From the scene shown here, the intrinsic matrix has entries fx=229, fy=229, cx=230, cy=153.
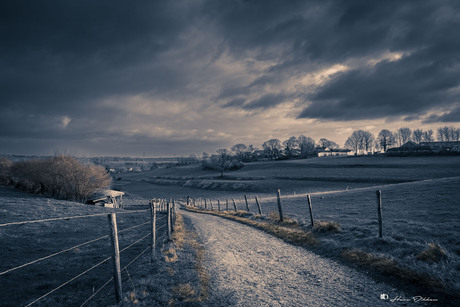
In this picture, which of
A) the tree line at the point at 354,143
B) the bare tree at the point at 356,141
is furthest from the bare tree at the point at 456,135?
the bare tree at the point at 356,141

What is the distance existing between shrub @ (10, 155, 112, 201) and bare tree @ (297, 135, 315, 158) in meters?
128

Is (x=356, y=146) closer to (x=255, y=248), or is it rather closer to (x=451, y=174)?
(x=451, y=174)

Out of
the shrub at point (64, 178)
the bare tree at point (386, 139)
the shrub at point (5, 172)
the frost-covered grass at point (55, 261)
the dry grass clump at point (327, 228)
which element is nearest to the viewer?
the frost-covered grass at point (55, 261)

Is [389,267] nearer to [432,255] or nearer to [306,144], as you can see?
[432,255]

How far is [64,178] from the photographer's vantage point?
124 feet


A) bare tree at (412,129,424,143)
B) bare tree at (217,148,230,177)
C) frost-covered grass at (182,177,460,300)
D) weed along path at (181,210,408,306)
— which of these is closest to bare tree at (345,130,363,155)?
bare tree at (412,129,424,143)

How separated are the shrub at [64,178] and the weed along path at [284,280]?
3631cm

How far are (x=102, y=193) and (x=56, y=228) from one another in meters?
27.7

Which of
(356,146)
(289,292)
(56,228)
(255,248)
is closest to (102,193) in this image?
(56,228)

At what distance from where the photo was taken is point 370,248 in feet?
29.1

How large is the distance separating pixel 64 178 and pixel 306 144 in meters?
→ 149

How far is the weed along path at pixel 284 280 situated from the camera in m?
5.61

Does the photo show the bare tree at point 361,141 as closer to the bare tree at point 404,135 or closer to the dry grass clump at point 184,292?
the bare tree at point 404,135

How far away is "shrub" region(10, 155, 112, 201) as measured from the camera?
37.2m
